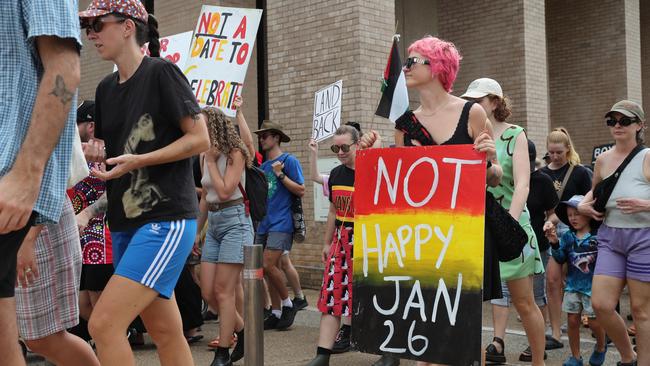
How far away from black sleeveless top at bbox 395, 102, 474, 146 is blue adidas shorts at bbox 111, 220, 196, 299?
4.75 ft

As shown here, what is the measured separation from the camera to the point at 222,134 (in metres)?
6.33

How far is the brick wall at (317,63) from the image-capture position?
10.4m

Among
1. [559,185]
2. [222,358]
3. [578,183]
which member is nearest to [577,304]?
[578,183]

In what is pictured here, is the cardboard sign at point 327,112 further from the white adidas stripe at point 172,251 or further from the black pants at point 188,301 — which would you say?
the white adidas stripe at point 172,251

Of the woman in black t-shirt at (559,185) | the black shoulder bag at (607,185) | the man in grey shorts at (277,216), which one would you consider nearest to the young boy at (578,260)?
the woman in black t-shirt at (559,185)

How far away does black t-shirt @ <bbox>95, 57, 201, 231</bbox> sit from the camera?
3.72m

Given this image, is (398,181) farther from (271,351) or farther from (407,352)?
(271,351)

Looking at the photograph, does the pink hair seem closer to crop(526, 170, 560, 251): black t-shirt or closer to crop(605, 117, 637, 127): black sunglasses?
crop(605, 117, 637, 127): black sunglasses

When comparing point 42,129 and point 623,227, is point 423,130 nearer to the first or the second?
point 623,227

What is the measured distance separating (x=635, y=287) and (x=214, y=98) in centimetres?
412

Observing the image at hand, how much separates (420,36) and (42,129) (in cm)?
1272

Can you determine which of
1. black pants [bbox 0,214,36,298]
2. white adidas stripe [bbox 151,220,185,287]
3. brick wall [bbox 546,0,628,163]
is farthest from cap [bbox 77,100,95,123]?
brick wall [bbox 546,0,628,163]

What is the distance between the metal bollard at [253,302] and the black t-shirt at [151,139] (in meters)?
0.73

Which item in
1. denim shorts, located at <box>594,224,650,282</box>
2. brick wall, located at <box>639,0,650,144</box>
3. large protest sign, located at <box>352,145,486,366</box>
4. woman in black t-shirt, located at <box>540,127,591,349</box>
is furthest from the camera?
brick wall, located at <box>639,0,650,144</box>
